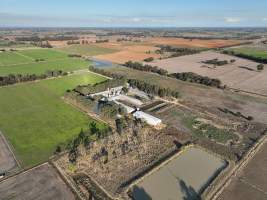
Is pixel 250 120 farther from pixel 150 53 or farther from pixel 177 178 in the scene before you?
pixel 150 53

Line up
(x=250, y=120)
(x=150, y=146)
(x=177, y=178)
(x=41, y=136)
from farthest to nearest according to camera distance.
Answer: (x=250, y=120)
(x=41, y=136)
(x=150, y=146)
(x=177, y=178)

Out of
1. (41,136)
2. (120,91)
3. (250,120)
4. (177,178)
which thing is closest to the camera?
(177,178)

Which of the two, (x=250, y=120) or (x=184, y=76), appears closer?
(x=250, y=120)

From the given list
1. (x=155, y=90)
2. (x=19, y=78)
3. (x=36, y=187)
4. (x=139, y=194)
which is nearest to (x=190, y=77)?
(x=155, y=90)

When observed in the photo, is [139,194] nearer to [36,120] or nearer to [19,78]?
[36,120]

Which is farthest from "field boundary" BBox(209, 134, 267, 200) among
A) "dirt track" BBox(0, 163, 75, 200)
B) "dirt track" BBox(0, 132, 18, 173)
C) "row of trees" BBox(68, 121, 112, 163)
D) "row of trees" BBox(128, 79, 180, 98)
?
"dirt track" BBox(0, 132, 18, 173)

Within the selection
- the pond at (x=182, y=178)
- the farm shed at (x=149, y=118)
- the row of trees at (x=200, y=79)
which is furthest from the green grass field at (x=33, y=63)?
the pond at (x=182, y=178)

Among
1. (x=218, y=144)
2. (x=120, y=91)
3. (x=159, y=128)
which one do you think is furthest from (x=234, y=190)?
(x=120, y=91)
